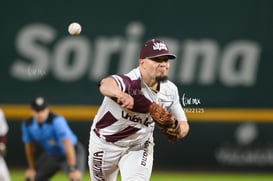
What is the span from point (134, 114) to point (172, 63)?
747 centimetres

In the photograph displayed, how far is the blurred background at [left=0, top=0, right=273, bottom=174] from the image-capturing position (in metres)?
15.9

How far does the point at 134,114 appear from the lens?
8.61m

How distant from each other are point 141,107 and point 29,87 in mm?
7870

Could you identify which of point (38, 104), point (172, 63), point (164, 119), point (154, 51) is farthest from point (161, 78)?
point (172, 63)

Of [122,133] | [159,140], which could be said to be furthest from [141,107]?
[159,140]

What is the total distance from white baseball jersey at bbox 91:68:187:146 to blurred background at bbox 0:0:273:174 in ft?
23.2

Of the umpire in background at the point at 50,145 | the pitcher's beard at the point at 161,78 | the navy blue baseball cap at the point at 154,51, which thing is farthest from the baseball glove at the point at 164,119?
the umpire in background at the point at 50,145

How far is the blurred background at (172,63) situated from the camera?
15.9m

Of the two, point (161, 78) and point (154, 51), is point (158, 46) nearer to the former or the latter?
point (154, 51)

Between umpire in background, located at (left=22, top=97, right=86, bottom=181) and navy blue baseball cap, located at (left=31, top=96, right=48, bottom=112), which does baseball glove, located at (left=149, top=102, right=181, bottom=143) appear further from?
navy blue baseball cap, located at (left=31, top=96, right=48, bottom=112)

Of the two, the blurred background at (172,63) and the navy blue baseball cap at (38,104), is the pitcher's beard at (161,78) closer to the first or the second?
the navy blue baseball cap at (38,104)

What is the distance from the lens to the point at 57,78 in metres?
16.2

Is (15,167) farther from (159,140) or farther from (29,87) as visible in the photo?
(159,140)

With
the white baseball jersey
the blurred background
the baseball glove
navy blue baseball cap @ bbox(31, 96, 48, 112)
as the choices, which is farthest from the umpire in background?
the baseball glove
